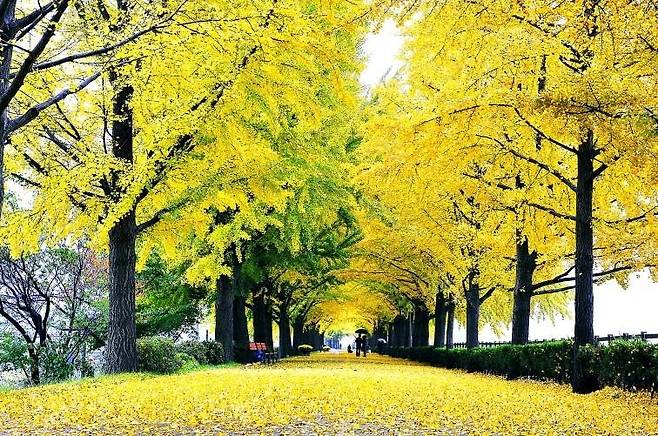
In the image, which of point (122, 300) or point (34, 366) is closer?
point (122, 300)

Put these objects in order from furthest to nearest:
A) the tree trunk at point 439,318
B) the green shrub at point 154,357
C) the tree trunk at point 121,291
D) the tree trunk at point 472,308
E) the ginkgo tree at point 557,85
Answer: the tree trunk at point 439,318 < the tree trunk at point 472,308 < the green shrub at point 154,357 < the tree trunk at point 121,291 < the ginkgo tree at point 557,85

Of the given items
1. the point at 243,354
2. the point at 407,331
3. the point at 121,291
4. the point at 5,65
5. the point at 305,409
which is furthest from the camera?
the point at 407,331

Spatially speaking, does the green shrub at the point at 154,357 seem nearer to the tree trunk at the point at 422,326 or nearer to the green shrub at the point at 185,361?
the green shrub at the point at 185,361

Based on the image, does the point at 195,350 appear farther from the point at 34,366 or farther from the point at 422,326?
the point at 422,326

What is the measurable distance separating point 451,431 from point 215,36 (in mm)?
4548

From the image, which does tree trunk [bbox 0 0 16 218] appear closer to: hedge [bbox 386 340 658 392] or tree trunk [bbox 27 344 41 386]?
hedge [bbox 386 340 658 392]

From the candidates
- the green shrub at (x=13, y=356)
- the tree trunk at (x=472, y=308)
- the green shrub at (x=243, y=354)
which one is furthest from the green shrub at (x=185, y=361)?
the tree trunk at (x=472, y=308)

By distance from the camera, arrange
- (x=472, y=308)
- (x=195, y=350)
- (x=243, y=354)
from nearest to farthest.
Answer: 1. (x=195, y=350)
2. (x=472, y=308)
3. (x=243, y=354)

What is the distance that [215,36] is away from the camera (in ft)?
23.2

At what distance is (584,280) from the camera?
10922mm

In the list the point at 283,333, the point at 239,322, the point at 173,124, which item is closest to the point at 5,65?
the point at 173,124

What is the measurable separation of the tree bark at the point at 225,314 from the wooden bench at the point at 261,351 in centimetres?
242

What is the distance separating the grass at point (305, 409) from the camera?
618 cm

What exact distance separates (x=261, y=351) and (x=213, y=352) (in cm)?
504
